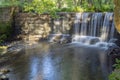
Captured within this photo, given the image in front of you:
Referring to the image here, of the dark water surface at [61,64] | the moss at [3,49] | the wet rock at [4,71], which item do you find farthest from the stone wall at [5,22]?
the wet rock at [4,71]

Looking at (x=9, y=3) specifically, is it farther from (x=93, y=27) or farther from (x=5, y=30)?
(x=93, y=27)

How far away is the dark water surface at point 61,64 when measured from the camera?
38.2ft

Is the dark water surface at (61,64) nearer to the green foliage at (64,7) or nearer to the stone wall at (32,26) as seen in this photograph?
the green foliage at (64,7)

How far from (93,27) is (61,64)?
274 inches

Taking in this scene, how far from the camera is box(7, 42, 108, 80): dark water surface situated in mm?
11637

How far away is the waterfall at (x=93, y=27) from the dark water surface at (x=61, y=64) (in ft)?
5.65

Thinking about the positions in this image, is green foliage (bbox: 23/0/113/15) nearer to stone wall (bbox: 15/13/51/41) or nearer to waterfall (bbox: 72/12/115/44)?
stone wall (bbox: 15/13/51/41)

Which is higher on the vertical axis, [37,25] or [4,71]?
[37,25]

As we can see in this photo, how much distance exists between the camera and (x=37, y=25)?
69.4 ft

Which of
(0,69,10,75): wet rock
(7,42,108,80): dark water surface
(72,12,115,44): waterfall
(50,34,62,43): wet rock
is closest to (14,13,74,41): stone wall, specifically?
(50,34,62,43): wet rock

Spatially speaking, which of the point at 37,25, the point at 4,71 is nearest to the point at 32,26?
the point at 37,25

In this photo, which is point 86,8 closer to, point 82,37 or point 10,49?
point 82,37

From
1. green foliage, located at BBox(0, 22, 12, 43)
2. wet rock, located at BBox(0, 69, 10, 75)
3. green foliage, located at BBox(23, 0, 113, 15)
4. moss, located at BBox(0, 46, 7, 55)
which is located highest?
green foliage, located at BBox(23, 0, 113, 15)

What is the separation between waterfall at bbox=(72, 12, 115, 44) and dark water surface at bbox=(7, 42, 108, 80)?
1723 millimetres
